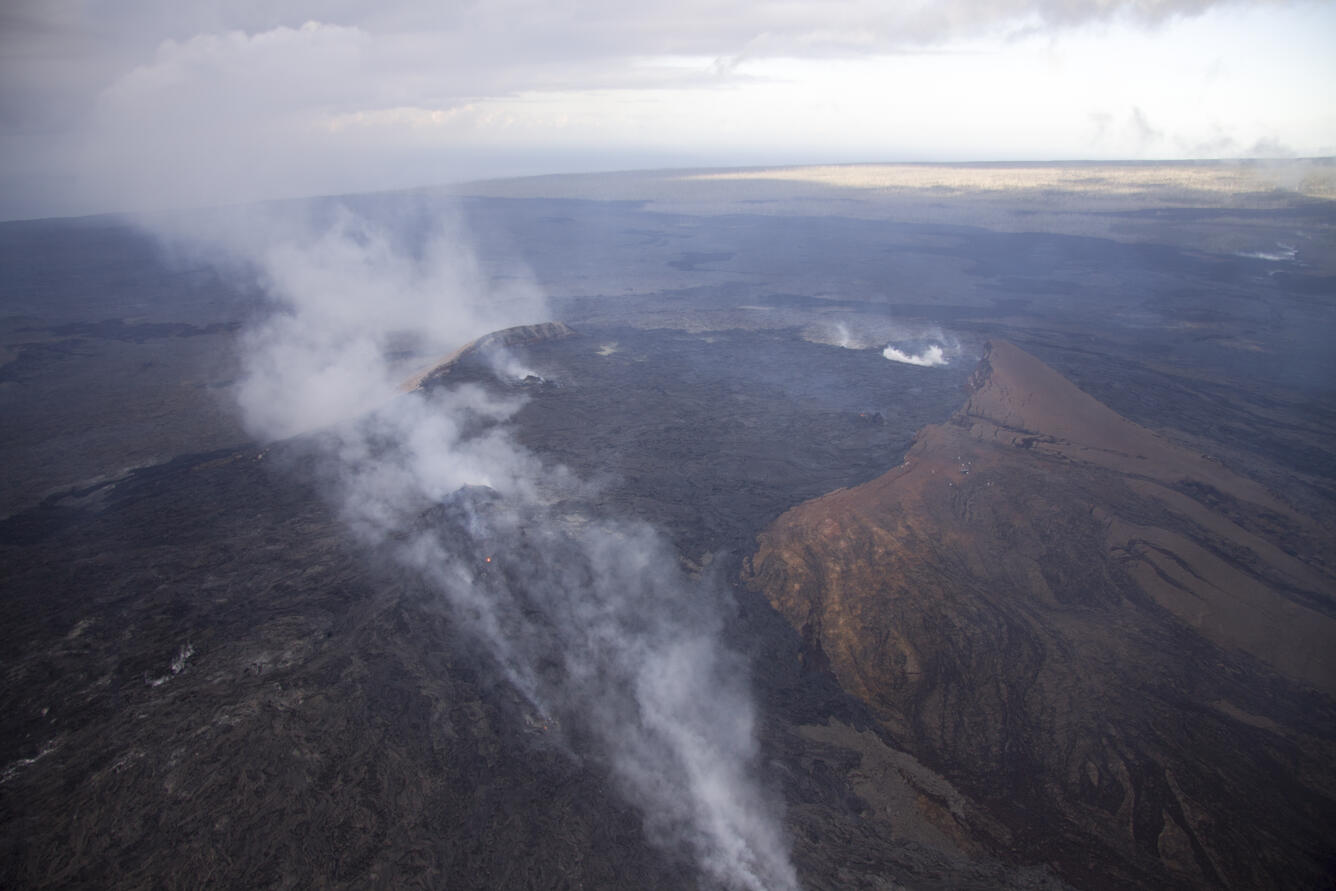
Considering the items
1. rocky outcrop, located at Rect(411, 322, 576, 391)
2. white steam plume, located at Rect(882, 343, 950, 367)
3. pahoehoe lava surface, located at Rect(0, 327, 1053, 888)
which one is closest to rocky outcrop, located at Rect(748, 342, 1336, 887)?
pahoehoe lava surface, located at Rect(0, 327, 1053, 888)

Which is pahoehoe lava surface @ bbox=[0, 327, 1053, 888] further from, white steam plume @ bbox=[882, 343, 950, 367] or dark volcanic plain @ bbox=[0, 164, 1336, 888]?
white steam plume @ bbox=[882, 343, 950, 367]

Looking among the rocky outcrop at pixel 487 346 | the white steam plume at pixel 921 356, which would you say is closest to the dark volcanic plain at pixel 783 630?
the rocky outcrop at pixel 487 346

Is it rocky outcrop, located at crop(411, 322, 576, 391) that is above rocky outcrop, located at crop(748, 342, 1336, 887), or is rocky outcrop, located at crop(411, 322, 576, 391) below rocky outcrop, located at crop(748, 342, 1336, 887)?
above

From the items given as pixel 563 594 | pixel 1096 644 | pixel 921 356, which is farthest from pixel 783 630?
pixel 921 356

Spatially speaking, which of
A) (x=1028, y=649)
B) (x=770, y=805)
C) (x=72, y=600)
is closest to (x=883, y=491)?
(x=1028, y=649)

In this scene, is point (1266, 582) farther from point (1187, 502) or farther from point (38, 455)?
point (38, 455)

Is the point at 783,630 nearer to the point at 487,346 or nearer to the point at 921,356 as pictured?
the point at 487,346
